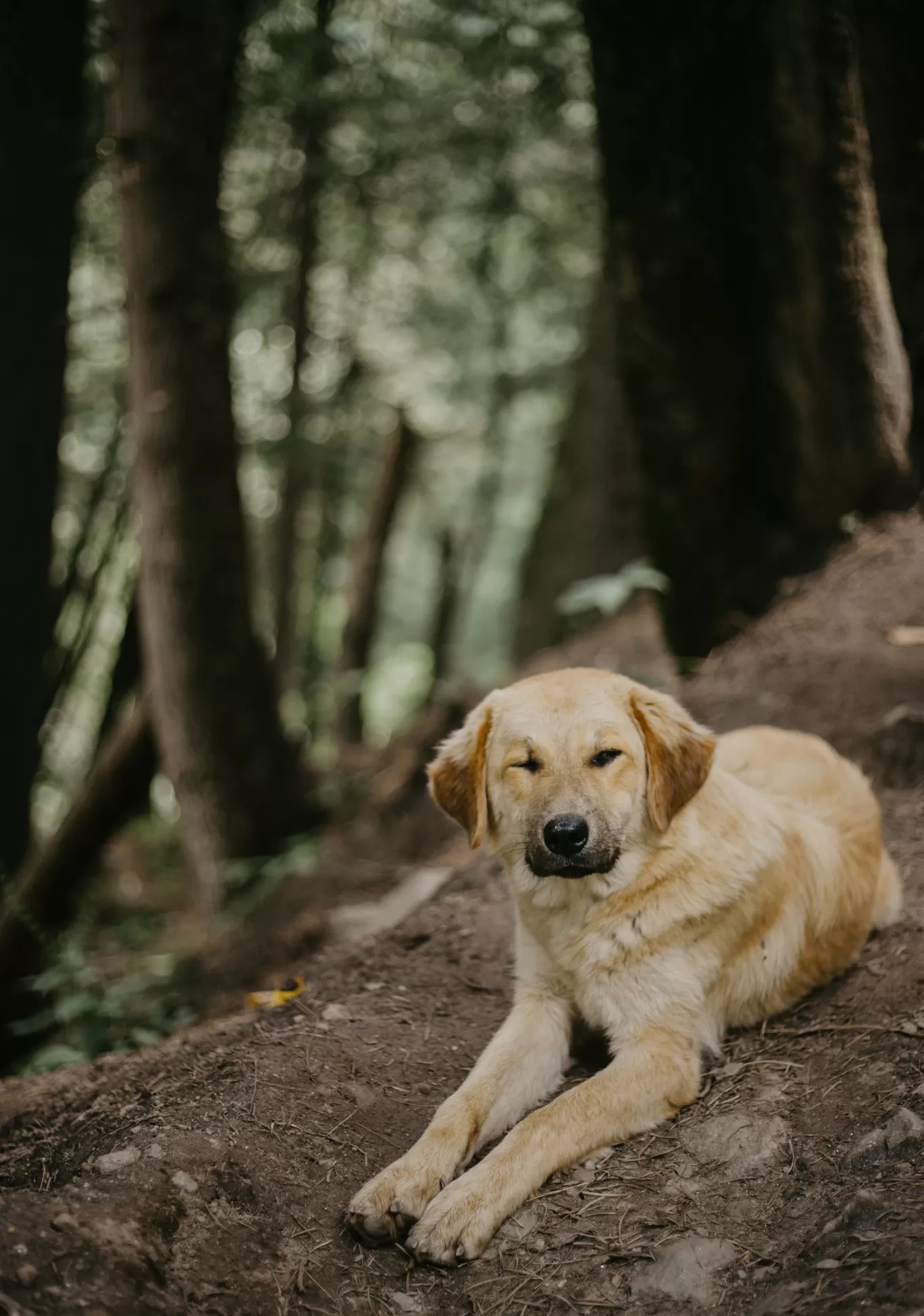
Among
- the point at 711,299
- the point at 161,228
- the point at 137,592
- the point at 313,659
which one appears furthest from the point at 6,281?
the point at 313,659

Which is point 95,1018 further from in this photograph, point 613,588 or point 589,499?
point 589,499

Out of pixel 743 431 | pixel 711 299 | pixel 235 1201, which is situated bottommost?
pixel 235 1201

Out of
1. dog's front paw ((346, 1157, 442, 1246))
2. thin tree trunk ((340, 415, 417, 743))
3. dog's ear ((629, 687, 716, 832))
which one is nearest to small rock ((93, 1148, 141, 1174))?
dog's front paw ((346, 1157, 442, 1246))

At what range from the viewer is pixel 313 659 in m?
14.1

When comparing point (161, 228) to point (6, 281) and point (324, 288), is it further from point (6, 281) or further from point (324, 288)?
point (324, 288)

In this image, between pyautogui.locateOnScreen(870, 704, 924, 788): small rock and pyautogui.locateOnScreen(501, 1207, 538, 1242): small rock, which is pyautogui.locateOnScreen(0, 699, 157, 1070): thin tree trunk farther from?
pyautogui.locateOnScreen(501, 1207, 538, 1242): small rock

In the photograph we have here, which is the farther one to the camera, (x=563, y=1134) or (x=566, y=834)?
(x=566, y=834)

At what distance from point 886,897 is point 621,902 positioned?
4.33ft

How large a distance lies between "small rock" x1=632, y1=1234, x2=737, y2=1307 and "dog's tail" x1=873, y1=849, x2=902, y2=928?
1705 millimetres

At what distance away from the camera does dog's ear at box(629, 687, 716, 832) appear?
11.9 ft

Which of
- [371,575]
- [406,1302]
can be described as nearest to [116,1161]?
[406,1302]

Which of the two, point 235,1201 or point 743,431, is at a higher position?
point 743,431

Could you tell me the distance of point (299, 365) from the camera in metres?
12.1

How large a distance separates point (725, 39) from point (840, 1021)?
614 cm
